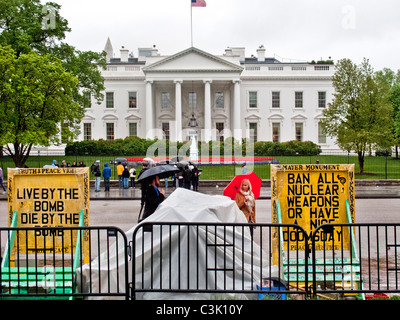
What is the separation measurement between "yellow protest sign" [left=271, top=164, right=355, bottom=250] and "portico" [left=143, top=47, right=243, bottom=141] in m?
48.9

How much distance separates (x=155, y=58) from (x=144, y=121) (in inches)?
358

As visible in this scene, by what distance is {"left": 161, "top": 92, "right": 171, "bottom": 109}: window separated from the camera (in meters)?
63.5

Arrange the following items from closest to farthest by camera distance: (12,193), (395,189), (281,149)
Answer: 1. (12,193)
2. (395,189)
3. (281,149)

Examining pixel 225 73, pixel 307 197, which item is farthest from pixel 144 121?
pixel 307 197

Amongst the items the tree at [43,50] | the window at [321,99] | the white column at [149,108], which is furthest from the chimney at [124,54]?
the tree at [43,50]

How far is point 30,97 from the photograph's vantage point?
86.4 feet

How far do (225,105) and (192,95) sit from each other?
16.4ft

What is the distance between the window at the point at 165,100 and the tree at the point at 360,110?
34.4m

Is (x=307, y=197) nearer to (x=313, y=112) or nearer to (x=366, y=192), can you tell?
(x=366, y=192)

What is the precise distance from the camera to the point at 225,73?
193 feet

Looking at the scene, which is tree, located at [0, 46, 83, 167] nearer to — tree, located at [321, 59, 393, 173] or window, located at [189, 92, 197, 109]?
tree, located at [321, 59, 393, 173]

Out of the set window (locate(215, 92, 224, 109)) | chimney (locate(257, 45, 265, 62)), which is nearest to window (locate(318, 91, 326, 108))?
window (locate(215, 92, 224, 109))

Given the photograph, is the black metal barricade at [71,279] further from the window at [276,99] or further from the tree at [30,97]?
the window at [276,99]

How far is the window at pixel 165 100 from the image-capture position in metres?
63.5
